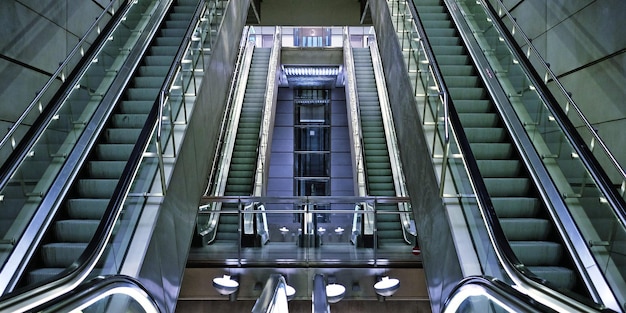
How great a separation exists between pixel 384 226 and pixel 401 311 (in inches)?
53.3

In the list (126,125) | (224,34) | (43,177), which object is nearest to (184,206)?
(126,125)

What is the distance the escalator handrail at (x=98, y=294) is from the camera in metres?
2.39

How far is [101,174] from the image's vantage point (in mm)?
4859

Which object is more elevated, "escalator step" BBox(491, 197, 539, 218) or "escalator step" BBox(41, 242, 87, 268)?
"escalator step" BBox(491, 197, 539, 218)

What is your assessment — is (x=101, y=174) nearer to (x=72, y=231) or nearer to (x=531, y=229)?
(x=72, y=231)

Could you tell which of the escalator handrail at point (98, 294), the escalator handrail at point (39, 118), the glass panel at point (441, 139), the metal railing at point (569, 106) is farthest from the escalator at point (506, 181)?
the escalator handrail at point (39, 118)

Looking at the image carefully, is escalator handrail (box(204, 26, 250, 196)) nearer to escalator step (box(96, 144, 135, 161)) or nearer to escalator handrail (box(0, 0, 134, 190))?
escalator handrail (box(0, 0, 134, 190))

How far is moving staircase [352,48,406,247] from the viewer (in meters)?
7.54

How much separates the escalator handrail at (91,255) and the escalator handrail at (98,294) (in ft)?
0.40

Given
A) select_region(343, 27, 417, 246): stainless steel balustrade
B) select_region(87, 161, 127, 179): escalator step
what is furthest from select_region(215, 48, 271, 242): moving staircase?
select_region(87, 161, 127, 179): escalator step

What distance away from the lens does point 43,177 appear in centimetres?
426

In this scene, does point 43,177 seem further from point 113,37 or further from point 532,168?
→ point 532,168

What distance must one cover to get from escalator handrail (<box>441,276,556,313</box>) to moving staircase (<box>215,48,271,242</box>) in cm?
448

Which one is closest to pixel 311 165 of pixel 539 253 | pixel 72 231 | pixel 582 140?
pixel 72 231
